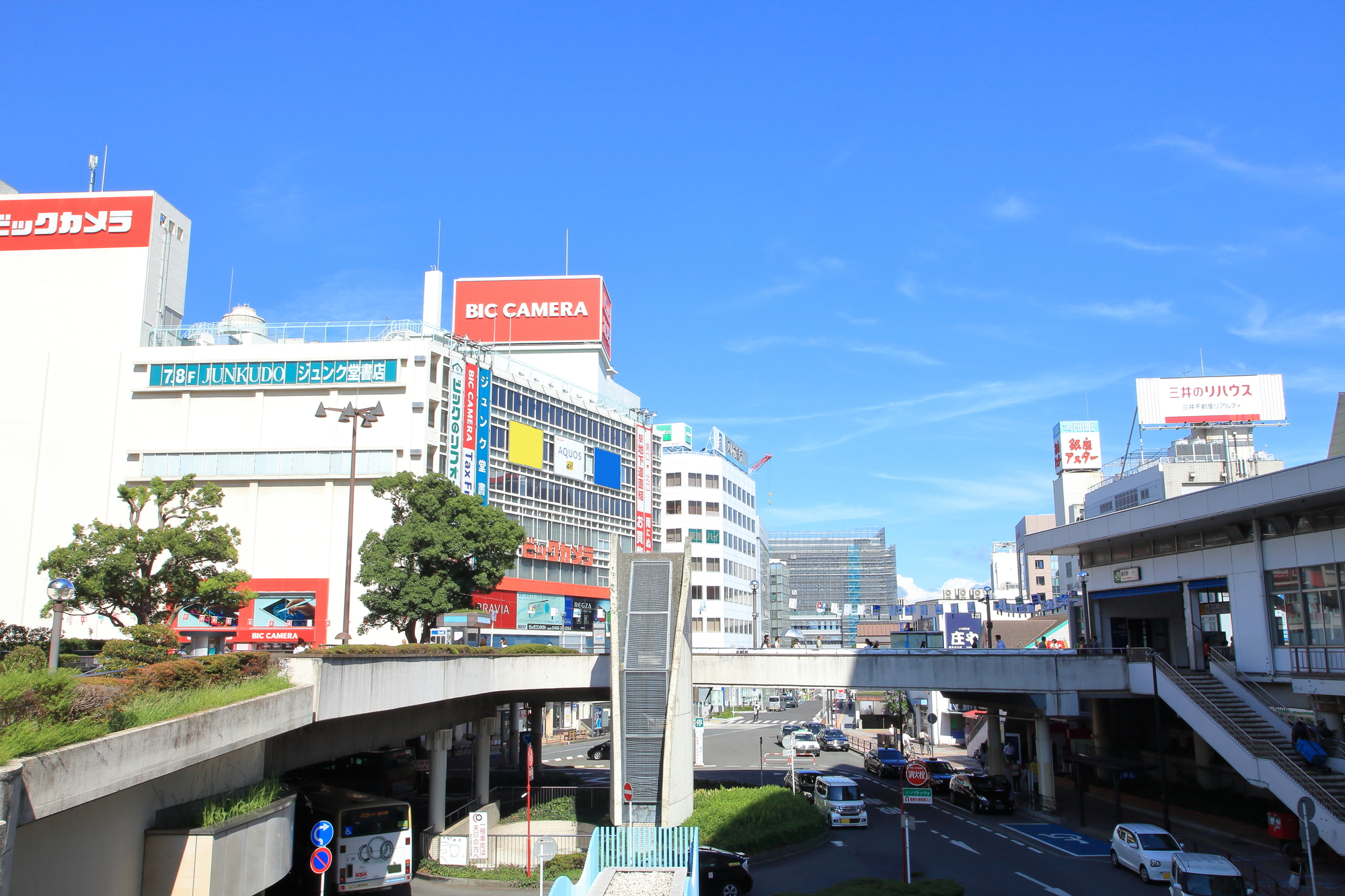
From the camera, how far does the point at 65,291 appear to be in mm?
57906

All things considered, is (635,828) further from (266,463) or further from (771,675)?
(266,463)

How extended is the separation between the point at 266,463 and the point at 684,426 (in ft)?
178

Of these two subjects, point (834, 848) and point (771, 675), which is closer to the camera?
point (834, 848)

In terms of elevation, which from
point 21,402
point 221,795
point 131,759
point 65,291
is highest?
point 65,291

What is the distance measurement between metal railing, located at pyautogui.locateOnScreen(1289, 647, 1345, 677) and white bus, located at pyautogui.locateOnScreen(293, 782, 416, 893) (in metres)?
28.2

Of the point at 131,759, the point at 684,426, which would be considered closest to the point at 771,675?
the point at 131,759

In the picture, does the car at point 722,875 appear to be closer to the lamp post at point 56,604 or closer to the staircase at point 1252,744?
the staircase at point 1252,744

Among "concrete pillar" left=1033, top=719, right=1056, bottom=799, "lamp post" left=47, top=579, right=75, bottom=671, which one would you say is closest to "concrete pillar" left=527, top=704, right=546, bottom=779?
"concrete pillar" left=1033, top=719, right=1056, bottom=799

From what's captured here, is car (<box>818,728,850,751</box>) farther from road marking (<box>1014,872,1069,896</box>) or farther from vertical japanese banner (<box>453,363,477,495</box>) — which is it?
road marking (<box>1014,872,1069,896</box>)

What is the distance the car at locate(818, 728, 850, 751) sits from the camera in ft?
224

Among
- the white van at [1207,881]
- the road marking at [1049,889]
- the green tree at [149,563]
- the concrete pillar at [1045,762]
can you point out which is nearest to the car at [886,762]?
the concrete pillar at [1045,762]

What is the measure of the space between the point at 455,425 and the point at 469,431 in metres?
0.99

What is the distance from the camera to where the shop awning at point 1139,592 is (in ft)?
133

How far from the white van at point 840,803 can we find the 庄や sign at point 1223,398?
147ft
